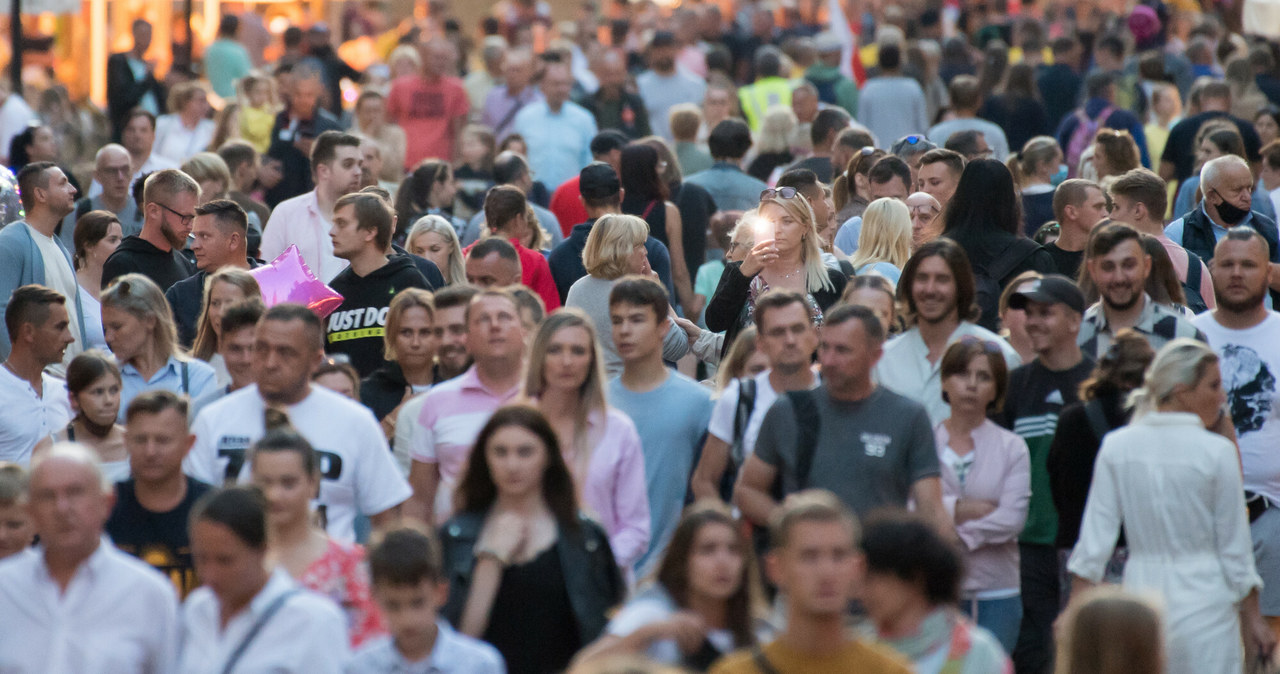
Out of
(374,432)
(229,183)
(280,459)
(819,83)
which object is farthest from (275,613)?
(819,83)

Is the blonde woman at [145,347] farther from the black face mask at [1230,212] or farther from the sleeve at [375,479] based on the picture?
the black face mask at [1230,212]

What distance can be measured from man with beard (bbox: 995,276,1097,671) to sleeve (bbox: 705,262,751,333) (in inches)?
59.5

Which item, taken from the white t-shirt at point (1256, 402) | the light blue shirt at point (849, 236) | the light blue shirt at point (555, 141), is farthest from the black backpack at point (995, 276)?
the light blue shirt at point (555, 141)

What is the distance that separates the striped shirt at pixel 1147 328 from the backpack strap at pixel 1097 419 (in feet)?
1.43

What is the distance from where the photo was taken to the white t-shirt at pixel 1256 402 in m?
7.41

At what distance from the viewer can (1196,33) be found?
65.2 ft

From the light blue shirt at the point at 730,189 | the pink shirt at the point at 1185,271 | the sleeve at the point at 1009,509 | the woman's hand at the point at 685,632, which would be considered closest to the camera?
the woman's hand at the point at 685,632

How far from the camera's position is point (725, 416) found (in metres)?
6.53

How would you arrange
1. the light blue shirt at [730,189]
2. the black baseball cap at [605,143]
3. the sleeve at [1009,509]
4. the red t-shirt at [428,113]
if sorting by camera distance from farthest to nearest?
the red t-shirt at [428,113]
the black baseball cap at [605,143]
the light blue shirt at [730,189]
the sleeve at [1009,509]

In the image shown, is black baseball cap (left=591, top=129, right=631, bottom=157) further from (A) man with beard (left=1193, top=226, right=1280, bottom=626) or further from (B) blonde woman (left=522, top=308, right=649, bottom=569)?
(B) blonde woman (left=522, top=308, right=649, bottom=569)

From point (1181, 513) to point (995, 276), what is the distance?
2.43 m

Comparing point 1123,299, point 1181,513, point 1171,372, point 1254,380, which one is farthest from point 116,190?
point 1181,513

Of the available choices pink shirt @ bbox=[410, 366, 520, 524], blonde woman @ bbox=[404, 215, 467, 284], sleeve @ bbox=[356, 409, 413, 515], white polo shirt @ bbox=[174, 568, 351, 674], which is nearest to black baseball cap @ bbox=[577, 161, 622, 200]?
blonde woman @ bbox=[404, 215, 467, 284]

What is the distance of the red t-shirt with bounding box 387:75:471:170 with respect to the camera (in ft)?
52.4
